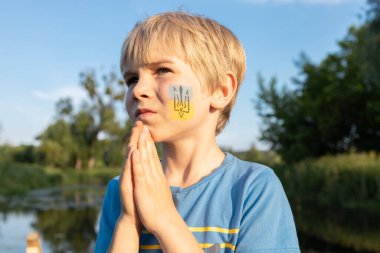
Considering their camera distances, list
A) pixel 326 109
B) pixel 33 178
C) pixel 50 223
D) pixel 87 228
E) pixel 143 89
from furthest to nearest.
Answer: pixel 33 178 → pixel 326 109 → pixel 50 223 → pixel 87 228 → pixel 143 89

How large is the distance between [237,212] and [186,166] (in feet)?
0.69

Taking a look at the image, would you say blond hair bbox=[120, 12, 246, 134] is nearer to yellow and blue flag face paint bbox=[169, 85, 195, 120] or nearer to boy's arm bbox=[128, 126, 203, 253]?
yellow and blue flag face paint bbox=[169, 85, 195, 120]

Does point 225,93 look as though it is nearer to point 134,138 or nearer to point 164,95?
point 164,95

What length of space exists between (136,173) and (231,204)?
263 mm

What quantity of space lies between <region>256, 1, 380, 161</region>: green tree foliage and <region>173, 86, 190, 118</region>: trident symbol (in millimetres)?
17306

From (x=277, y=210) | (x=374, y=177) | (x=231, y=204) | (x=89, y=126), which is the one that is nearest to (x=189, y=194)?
(x=231, y=204)

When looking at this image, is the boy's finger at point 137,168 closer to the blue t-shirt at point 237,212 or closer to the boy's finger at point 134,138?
the boy's finger at point 134,138

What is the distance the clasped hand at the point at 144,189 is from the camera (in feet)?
3.59

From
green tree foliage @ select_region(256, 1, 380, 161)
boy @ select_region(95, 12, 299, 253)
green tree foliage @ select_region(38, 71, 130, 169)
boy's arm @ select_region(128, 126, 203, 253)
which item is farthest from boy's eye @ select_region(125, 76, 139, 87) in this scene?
green tree foliage @ select_region(38, 71, 130, 169)

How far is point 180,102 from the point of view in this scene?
122 cm

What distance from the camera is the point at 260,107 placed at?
21.3m

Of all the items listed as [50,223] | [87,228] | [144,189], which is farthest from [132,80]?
[50,223]

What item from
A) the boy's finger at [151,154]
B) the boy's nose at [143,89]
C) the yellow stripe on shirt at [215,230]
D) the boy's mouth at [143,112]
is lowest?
the yellow stripe on shirt at [215,230]

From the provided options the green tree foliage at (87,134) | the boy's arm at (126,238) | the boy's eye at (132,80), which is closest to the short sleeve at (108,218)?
the boy's arm at (126,238)
